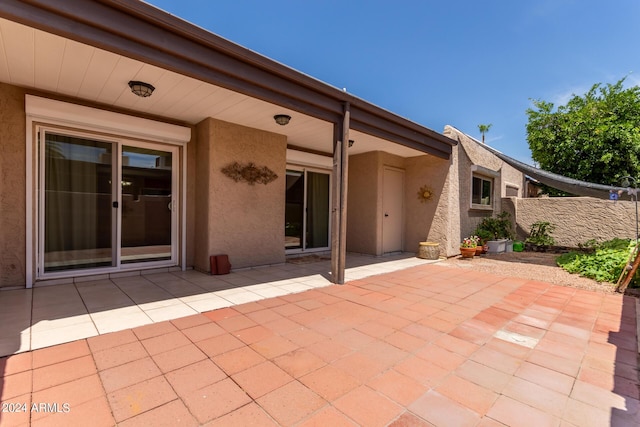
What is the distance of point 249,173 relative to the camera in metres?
5.61

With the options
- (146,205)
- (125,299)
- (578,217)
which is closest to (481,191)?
(578,217)

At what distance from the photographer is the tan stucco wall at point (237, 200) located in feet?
17.0

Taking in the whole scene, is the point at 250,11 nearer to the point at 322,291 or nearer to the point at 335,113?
the point at 335,113

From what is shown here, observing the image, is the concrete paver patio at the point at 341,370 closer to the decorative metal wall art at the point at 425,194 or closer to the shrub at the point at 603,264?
the shrub at the point at 603,264

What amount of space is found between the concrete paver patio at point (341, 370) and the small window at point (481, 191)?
17.8 ft

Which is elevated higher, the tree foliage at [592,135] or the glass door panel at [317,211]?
the tree foliage at [592,135]

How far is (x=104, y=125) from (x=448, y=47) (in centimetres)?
890

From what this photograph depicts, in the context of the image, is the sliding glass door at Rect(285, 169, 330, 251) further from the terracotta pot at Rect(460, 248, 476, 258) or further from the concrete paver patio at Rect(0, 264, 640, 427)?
the concrete paver patio at Rect(0, 264, 640, 427)

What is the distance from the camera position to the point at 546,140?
1156cm

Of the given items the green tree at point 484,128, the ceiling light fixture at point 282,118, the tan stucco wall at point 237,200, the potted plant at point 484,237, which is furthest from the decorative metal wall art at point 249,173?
the green tree at point 484,128

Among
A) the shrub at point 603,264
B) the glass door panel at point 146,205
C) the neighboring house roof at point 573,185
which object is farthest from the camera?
the neighboring house roof at point 573,185

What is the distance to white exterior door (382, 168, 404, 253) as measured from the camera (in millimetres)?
7770

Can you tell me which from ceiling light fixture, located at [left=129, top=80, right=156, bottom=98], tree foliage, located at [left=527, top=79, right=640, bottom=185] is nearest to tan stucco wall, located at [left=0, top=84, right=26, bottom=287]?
ceiling light fixture, located at [left=129, top=80, right=156, bottom=98]

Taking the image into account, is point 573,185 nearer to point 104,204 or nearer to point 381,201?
point 381,201
